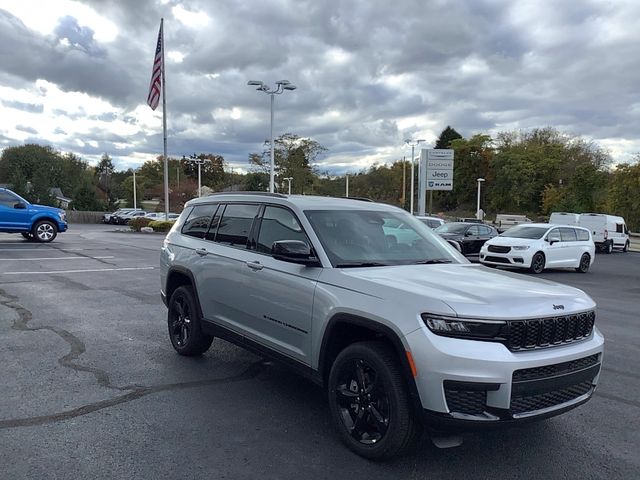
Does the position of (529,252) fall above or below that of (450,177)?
below

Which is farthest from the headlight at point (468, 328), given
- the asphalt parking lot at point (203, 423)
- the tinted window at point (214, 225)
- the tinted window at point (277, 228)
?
the tinted window at point (214, 225)

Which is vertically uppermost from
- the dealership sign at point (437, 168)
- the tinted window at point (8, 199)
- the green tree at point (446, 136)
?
the green tree at point (446, 136)

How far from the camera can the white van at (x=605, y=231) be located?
31.2 meters

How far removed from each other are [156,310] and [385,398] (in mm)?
5770

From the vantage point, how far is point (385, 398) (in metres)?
3.45

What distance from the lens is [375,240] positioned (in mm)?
4535

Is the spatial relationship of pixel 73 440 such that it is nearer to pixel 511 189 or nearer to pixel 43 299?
pixel 43 299

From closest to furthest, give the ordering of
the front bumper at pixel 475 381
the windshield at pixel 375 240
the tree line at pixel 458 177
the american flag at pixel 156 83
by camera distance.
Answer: the front bumper at pixel 475 381 < the windshield at pixel 375 240 < the american flag at pixel 156 83 < the tree line at pixel 458 177

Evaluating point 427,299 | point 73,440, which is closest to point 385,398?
point 427,299

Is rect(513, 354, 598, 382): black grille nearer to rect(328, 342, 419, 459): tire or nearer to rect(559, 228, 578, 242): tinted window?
rect(328, 342, 419, 459): tire

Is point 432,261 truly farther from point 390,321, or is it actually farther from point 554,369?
point 554,369

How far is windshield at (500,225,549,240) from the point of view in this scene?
55.1 ft

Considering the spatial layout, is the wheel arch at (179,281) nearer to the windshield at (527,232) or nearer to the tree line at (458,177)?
the windshield at (527,232)

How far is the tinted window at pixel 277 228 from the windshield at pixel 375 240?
154 mm
